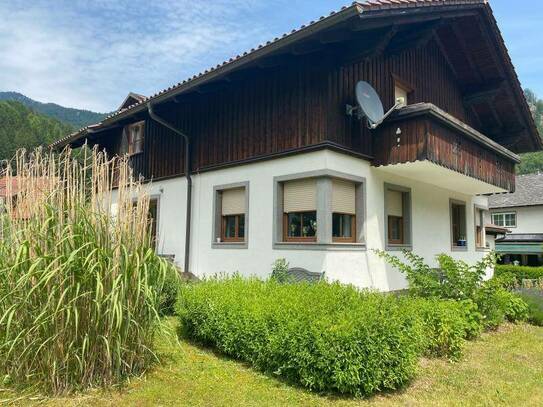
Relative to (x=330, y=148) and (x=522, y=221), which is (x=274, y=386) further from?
(x=522, y=221)

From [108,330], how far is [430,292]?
19.4ft

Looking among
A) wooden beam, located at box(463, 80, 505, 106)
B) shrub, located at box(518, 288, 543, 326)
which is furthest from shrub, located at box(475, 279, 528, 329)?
wooden beam, located at box(463, 80, 505, 106)

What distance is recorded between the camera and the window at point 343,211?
30.1 ft

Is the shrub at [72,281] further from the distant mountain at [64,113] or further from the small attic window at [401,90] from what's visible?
the distant mountain at [64,113]

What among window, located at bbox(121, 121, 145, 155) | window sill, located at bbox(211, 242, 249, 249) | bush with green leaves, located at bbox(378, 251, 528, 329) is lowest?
bush with green leaves, located at bbox(378, 251, 528, 329)

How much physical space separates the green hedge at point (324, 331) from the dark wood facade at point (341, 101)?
3.97m

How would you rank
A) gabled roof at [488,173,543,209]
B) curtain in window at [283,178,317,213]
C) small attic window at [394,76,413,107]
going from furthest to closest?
gabled roof at [488,173,543,209] → small attic window at [394,76,413,107] → curtain in window at [283,178,317,213]

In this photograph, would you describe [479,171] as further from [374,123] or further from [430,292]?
[430,292]

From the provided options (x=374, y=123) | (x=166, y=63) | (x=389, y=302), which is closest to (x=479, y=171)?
(x=374, y=123)

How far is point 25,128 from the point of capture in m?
36.9

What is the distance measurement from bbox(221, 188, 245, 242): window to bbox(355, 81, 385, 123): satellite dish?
3.59 meters

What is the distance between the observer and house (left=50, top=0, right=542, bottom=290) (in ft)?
29.4

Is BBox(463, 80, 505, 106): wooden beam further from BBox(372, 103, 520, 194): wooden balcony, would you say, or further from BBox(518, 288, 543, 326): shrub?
BBox(518, 288, 543, 326): shrub

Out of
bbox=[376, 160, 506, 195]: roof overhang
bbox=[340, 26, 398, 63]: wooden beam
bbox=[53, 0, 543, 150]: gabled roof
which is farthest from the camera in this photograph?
bbox=[376, 160, 506, 195]: roof overhang
